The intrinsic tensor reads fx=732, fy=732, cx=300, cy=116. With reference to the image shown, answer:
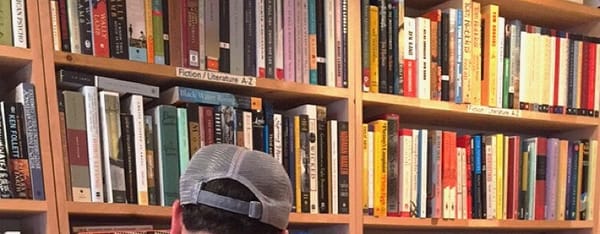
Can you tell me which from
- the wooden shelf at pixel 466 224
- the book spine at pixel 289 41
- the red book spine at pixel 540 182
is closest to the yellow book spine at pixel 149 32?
the book spine at pixel 289 41

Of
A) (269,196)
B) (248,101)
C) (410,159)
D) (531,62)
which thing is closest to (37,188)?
(248,101)

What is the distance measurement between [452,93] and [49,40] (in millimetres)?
1045

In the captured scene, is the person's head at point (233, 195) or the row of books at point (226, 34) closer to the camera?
the person's head at point (233, 195)

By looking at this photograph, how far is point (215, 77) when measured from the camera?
161 cm

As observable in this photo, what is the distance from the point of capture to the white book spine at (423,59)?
1.90 m

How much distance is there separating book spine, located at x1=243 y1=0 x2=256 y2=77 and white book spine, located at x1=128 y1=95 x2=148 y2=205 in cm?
27

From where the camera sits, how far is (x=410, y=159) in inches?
74.2

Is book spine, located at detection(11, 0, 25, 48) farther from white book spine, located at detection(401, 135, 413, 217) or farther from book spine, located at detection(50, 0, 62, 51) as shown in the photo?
white book spine, located at detection(401, 135, 413, 217)

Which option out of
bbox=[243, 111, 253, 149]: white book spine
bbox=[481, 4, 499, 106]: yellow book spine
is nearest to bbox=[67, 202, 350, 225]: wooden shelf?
bbox=[243, 111, 253, 149]: white book spine

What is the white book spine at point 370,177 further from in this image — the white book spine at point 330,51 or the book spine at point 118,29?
the book spine at point 118,29

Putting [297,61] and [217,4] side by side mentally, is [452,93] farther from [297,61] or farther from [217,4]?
[217,4]

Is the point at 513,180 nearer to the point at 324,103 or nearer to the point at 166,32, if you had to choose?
the point at 324,103

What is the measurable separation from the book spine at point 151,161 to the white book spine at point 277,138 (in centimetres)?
28

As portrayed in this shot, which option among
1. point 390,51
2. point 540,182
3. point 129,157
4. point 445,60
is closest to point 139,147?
point 129,157
